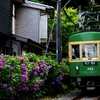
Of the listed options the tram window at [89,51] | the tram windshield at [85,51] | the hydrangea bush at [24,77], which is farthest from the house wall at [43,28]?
the tram window at [89,51]

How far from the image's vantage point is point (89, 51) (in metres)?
13.4

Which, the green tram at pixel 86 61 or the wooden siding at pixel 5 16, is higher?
the wooden siding at pixel 5 16

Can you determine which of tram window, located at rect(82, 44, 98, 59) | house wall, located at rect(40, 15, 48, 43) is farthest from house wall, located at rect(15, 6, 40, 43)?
tram window, located at rect(82, 44, 98, 59)

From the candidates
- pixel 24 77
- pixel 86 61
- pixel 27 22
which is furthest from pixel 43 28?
pixel 24 77

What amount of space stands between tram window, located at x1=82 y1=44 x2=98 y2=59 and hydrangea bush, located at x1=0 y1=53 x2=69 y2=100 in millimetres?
1475

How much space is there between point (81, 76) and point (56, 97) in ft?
5.00

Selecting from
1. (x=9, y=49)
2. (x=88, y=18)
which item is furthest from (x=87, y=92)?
(x=88, y=18)

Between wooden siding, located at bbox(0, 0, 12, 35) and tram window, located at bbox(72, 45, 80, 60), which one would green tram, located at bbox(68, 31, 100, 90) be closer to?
tram window, located at bbox(72, 45, 80, 60)

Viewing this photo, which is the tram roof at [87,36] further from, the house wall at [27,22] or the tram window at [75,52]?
the house wall at [27,22]

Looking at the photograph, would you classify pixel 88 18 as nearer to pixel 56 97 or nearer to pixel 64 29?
pixel 64 29

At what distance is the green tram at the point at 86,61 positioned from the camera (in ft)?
43.5

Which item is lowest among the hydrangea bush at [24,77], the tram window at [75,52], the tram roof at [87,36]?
the hydrangea bush at [24,77]

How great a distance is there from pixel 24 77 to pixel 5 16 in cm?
887

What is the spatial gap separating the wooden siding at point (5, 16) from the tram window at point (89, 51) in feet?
17.5
